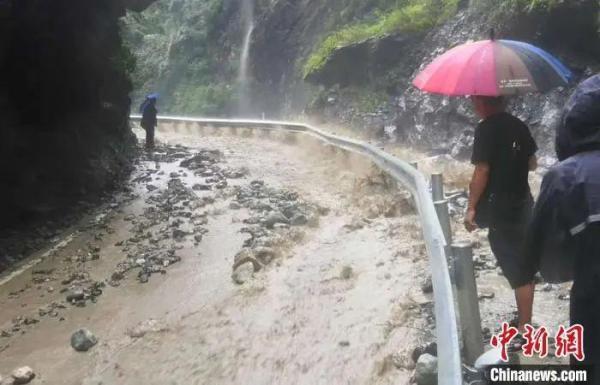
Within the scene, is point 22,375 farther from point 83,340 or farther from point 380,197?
point 380,197

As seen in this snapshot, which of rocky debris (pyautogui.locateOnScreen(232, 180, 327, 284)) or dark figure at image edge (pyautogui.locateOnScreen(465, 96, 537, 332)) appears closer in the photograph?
dark figure at image edge (pyautogui.locateOnScreen(465, 96, 537, 332))

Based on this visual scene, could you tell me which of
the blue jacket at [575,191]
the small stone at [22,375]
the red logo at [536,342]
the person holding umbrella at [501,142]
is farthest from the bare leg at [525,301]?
the small stone at [22,375]

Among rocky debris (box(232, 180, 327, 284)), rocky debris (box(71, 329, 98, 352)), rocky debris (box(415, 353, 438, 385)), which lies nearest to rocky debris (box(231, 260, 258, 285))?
rocky debris (box(232, 180, 327, 284))

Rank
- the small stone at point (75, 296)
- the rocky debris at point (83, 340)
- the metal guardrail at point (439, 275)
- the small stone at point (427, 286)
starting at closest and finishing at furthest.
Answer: the metal guardrail at point (439, 275) → the small stone at point (427, 286) → the rocky debris at point (83, 340) → the small stone at point (75, 296)

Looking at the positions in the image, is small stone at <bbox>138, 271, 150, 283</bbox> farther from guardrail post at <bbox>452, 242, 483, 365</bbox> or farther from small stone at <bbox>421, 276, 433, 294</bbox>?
guardrail post at <bbox>452, 242, 483, 365</bbox>

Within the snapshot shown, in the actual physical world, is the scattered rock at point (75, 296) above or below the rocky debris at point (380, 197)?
below

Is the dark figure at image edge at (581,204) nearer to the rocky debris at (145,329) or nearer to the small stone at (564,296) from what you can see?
the small stone at (564,296)

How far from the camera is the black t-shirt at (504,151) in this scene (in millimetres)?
3953

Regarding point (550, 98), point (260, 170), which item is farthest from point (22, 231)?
point (550, 98)

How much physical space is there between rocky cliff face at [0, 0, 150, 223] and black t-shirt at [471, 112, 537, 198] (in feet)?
Answer: 25.5

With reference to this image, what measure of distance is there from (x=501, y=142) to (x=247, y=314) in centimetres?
347

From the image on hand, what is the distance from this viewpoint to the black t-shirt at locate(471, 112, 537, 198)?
13.0 ft

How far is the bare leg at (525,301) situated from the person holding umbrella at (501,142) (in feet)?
0.11

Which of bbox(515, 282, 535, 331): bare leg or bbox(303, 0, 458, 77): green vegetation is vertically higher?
bbox(303, 0, 458, 77): green vegetation
